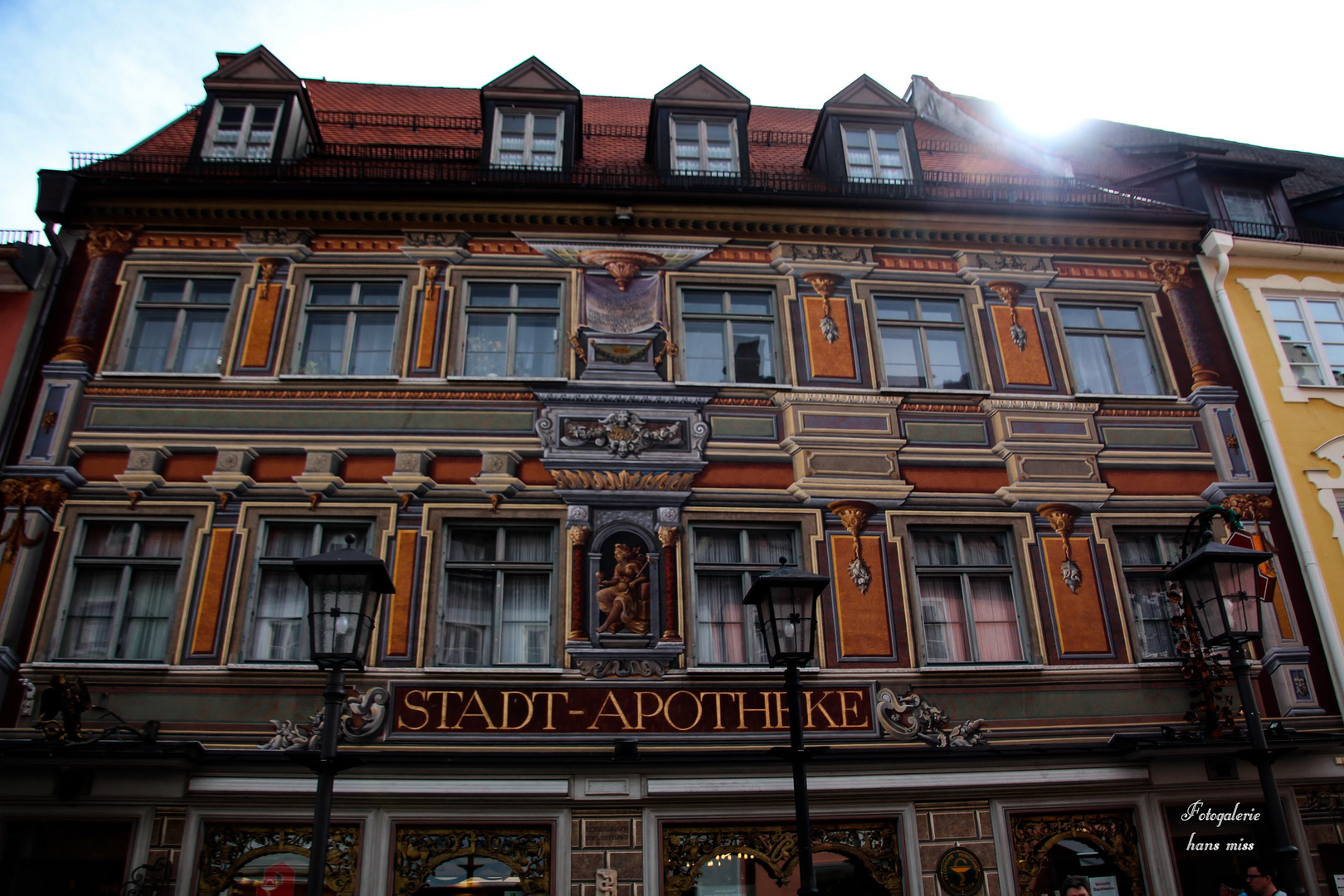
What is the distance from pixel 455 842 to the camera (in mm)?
10180

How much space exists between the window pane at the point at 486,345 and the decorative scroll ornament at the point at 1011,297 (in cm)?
704

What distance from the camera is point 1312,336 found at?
14133 mm

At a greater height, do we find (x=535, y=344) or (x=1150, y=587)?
(x=535, y=344)

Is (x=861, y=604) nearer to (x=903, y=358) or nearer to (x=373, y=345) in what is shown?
(x=903, y=358)

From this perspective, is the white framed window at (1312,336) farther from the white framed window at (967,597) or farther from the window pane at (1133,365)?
the white framed window at (967,597)

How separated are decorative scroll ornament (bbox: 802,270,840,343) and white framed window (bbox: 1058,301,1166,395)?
3466 millimetres

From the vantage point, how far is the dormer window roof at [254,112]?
1422 centimetres

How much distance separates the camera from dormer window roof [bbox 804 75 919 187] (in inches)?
595

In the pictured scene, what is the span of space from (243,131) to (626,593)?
365 inches

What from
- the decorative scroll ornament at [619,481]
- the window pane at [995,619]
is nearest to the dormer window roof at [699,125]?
the decorative scroll ornament at [619,481]

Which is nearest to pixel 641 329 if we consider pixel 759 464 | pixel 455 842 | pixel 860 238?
pixel 759 464

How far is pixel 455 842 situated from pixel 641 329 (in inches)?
264

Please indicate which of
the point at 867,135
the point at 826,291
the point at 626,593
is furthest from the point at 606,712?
the point at 867,135

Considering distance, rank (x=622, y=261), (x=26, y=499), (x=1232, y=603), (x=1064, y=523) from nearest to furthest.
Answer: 1. (x=1232, y=603)
2. (x=26, y=499)
3. (x=1064, y=523)
4. (x=622, y=261)
